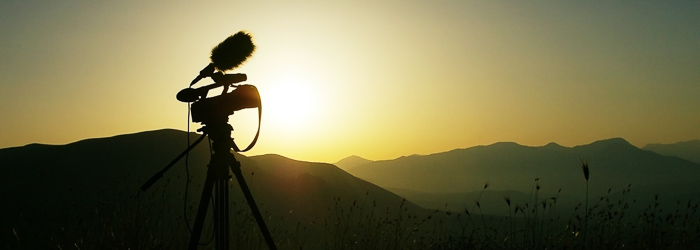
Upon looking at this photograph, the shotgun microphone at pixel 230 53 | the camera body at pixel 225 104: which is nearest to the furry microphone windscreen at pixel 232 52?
the shotgun microphone at pixel 230 53

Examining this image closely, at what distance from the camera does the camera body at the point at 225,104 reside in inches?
143

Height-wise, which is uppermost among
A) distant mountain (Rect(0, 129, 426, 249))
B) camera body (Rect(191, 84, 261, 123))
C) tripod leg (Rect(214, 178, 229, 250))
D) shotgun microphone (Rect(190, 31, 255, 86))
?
shotgun microphone (Rect(190, 31, 255, 86))

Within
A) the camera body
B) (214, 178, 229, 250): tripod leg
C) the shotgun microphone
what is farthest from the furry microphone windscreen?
(214, 178, 229, 250): tripod leg

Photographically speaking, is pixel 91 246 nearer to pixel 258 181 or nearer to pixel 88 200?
pixel 88 200

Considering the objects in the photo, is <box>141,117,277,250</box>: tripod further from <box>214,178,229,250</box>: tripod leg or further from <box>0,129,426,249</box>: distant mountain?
<box>0,129,426,249</box>: distant mountain

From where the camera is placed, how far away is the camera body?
3.63m

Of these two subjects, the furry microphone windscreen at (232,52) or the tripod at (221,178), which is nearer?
the tripod at (221,178)

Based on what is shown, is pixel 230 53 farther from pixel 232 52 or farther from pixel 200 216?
pixel 200 216

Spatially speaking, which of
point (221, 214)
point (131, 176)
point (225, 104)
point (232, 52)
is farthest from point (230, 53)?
point (131, 176)

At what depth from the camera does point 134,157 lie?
3322cm

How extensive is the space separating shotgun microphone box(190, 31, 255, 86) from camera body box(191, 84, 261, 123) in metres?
0.24

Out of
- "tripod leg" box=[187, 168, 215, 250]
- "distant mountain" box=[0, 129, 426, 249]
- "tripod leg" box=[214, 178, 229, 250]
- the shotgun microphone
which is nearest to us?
"tripod leg" box=[187, 168, 215, 250]

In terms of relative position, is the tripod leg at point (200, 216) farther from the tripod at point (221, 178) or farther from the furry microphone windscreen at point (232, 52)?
the furry microphone windscreen at point (232, 52)

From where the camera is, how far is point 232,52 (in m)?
3.85
